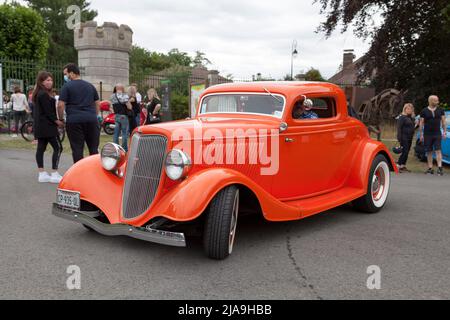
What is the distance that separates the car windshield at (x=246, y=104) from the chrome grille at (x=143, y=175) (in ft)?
4.51

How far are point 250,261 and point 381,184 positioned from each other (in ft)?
9.44

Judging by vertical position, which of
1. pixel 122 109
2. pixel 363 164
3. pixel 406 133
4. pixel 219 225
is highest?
pixel 122 109

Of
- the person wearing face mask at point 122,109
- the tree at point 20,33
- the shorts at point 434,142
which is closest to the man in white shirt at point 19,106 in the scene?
the person wearing face mask at point 122,109

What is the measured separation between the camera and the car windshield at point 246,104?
4.55m

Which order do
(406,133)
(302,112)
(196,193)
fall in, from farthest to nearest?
1. (406,133)
2. (302,112)
3. (196,193)

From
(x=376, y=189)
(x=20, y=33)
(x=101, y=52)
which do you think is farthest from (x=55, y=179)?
(x=20, y=33)

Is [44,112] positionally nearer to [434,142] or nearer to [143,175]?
[143,175]

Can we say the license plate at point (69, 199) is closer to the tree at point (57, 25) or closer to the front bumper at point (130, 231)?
the front bumper at point (130, 231)

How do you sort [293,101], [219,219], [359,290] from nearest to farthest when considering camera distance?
[359,290], [219,219], [293,101]

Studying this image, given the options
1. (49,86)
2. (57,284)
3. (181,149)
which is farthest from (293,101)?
(49,86)

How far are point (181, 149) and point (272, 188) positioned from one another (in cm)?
113

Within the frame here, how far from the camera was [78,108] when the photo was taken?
6.06 metres

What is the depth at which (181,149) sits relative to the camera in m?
3.59
